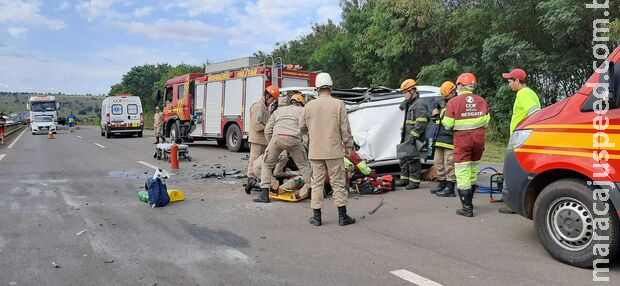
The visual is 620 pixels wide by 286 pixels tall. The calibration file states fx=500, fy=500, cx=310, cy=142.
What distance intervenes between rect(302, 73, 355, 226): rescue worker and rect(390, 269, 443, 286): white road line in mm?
1813

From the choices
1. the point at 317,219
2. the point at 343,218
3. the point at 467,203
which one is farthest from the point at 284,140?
the point at 467,203

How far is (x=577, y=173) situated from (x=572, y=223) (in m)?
0.43

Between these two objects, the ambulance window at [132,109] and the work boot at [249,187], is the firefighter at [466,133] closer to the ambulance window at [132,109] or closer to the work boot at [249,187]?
the work boot at [249,187]

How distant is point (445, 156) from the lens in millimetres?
7824

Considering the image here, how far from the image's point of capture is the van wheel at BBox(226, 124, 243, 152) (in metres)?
17.2

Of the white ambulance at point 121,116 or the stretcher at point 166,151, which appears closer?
the stretcher at point 166,151

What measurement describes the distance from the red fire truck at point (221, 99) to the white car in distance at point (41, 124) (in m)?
19.6

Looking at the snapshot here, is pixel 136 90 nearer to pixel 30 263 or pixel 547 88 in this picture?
pixel 547 88

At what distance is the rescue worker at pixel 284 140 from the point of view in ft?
23.7

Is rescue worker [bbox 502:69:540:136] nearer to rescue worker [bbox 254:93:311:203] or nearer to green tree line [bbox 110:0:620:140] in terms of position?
rescue worker [bbox 254:93:311:203]

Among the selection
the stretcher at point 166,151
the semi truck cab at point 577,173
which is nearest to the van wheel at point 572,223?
the semi truck cab at point 577,173

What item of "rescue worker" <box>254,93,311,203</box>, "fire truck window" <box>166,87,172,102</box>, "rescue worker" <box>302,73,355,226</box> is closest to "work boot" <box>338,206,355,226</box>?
"rescue worker" <box>302,73,355,226</box>

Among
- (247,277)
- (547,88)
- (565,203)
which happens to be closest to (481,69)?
(547,88)

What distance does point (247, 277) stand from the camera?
4.15m
